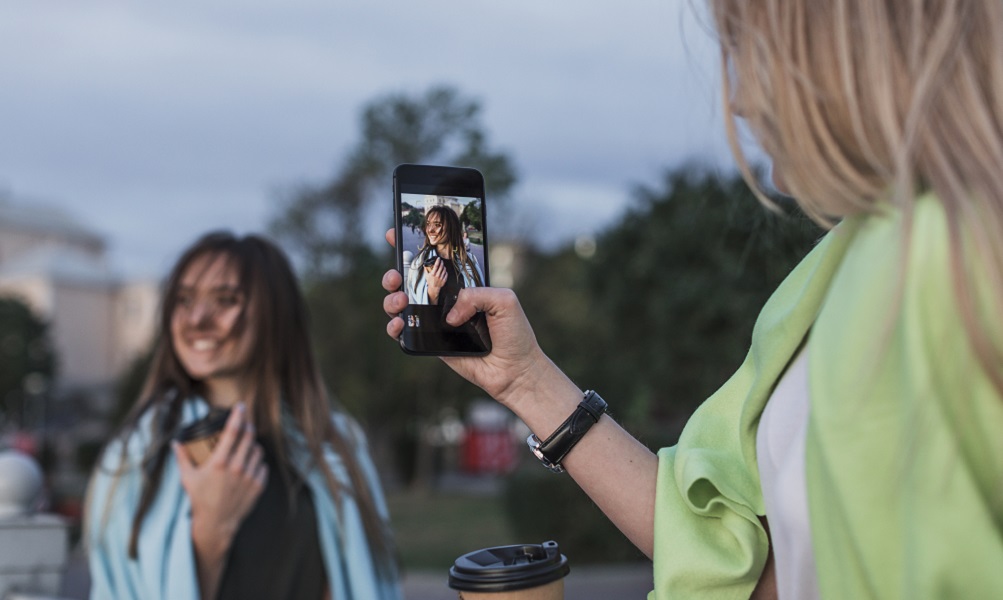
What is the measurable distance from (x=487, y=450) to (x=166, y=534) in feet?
90.9

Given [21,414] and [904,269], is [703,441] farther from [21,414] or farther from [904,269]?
[21,414]

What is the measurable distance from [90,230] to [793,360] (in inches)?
2571

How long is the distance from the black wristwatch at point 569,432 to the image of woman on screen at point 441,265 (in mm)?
281

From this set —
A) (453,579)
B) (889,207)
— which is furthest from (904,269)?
(453,579)

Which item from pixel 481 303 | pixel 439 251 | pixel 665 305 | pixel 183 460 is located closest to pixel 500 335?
pixel 481 303

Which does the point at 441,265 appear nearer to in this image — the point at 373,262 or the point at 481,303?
the point at 481,303

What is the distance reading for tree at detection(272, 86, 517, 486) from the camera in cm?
2228

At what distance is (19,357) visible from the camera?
36.2 metres

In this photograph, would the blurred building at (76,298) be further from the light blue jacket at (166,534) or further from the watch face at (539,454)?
the watch face at (539,454)

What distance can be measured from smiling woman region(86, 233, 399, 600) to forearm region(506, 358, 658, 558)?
1.29 metres

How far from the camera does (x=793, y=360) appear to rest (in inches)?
49.6

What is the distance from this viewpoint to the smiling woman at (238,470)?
2.80 metres

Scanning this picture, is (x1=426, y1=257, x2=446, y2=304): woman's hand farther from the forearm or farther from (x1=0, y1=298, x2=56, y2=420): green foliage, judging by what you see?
(x1=0, y1=298, x2=56, y2=420): green foliage

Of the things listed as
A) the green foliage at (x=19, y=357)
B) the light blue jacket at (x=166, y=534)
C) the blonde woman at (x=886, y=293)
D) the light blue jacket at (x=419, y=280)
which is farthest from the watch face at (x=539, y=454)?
the green foliage at (x=19, y=357)
